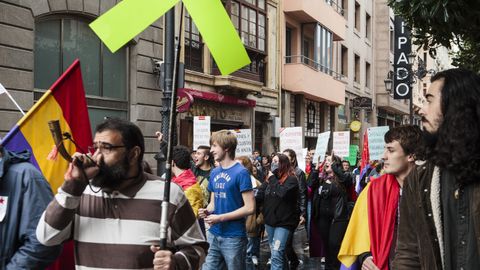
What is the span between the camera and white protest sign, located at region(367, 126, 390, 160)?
950cm

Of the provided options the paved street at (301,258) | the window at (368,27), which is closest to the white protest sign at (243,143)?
the paved street at (301,258)

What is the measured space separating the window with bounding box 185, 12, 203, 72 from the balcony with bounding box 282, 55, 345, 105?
20.1 feet

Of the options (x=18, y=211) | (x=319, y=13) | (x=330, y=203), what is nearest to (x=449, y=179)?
(x=18, y=211)

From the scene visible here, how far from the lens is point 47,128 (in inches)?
154

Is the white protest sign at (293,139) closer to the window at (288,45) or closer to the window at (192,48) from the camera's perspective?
the window at (192,48)

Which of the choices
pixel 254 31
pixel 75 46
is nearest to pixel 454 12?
pixel 75 46

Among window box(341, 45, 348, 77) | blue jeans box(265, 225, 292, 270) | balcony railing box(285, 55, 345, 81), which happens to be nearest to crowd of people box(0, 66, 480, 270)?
blue jeans box(265, 225, 292, 270)

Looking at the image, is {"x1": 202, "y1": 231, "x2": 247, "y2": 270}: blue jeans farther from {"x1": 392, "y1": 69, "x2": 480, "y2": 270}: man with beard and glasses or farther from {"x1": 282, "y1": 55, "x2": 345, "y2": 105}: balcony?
{"x1": 282, "y1": 55, "x2": 345, "y2": 105}: balcony

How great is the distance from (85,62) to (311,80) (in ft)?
44.9

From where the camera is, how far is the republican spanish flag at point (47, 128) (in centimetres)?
378

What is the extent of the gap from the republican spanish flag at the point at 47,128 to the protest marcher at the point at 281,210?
13.4 feet

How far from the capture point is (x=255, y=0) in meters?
22.2

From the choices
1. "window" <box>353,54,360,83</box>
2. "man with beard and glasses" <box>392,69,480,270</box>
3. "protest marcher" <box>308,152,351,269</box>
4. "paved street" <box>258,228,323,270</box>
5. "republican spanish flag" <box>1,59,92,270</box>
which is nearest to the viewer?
"man with beard and glasses" <box>392,69,480,270</box>

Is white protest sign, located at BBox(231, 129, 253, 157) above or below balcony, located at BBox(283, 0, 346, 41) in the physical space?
below
